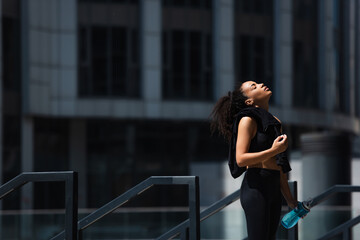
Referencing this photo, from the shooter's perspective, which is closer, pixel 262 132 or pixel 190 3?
pixel 262 132

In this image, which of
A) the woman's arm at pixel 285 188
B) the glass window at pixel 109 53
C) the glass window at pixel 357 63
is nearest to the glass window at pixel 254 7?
the glass window at pixel 109 53

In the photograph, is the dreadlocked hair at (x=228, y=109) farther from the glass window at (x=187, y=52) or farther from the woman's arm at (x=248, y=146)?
the glass window at (x=187, y=52)

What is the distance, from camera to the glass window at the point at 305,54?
32.1m

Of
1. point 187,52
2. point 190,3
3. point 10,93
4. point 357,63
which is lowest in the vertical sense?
point 10,93

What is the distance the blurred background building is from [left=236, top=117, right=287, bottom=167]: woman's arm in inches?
846

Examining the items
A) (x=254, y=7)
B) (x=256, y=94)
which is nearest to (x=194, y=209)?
(x=256, y=94)

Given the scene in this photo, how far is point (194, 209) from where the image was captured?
4.83m

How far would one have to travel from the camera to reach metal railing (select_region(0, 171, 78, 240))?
4707 mm

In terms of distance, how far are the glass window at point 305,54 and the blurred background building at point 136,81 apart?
0.17ft

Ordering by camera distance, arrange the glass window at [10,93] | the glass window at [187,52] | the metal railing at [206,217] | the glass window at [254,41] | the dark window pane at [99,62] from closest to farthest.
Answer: the metal railing at [206,217], the glass window at [10,93], the dark window pane at [99,62], the glass window at [187,52], the glass window at [254,41]

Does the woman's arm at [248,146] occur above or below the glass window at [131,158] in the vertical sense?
above

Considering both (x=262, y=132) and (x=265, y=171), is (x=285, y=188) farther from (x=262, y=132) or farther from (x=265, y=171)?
(x=262, y=132)

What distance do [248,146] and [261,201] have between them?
0.32 meters

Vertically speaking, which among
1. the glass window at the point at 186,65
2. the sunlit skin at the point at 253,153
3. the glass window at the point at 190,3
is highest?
the glass window at the point at 190,3
